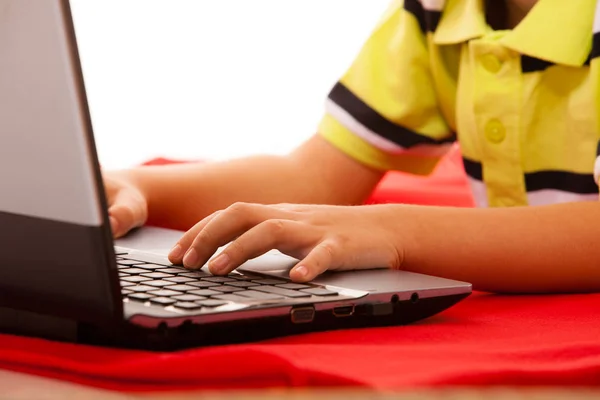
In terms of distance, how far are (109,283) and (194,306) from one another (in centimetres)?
5

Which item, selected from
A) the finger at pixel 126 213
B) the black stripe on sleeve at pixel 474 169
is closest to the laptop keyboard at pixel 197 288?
the finger at pixel 126 213

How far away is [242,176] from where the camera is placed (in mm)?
1003

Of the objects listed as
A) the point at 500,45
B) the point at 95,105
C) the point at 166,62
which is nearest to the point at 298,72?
the point at 166,62

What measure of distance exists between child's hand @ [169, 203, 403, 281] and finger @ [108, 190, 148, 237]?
0.66ft

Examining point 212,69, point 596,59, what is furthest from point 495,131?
point 212,69

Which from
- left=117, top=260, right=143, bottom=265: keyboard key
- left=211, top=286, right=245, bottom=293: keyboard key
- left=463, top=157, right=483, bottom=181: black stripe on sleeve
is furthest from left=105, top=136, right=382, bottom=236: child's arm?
left=211, top=286, right=245, bottom=293: keyboard key

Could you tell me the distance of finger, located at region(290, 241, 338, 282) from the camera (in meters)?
0.54

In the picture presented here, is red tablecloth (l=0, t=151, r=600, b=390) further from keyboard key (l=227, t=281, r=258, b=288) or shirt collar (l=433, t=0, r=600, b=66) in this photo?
shirt collar (l=433, t=0, r=600, b=66)

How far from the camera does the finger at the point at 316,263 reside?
0.54 metres

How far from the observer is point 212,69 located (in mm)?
1909

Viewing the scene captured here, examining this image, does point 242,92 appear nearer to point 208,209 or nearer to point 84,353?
point 208,209

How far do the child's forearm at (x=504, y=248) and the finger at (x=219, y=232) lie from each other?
0.39ft

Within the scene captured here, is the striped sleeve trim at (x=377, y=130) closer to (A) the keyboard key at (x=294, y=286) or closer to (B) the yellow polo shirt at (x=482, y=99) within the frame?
(B) the yellow polo shirt at (x=482, y=99)

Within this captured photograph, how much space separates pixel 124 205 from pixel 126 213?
0.06ft
